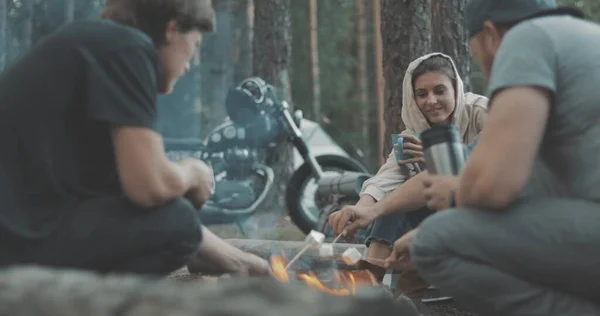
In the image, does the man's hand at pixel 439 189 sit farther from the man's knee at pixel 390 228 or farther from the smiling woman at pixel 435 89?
the smiling woman at pixel 435 89

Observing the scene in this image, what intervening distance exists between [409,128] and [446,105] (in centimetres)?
32

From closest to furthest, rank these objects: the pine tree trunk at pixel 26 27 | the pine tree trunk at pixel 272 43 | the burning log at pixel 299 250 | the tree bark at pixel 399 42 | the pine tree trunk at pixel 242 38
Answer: the burning log at pixel 299 250 → the tree bark at pixel 399 42 → the pine tree trunk at pixel 272 43 → the pine tree trunk at pixel 26 27 → the pine tree trunk at pixel 242 38

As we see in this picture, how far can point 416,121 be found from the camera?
461cm

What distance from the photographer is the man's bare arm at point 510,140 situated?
252 cm

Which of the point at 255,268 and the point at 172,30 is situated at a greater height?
the point at 172,30

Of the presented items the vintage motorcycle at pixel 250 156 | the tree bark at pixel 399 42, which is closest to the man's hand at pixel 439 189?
the tree bark at pixel 399 42

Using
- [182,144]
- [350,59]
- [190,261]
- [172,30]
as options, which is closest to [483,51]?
[172,30]

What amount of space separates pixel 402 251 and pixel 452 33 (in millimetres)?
3467

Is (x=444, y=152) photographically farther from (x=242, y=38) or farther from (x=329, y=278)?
(x=242, y=38)

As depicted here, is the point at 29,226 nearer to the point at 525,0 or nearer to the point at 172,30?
the point at 172,30

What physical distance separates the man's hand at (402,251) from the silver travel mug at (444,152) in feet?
0.78

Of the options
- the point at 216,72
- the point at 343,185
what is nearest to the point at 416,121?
the point at 343,185

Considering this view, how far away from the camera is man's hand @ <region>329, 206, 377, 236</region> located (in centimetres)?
416

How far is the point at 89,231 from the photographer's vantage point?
2.69 metres
